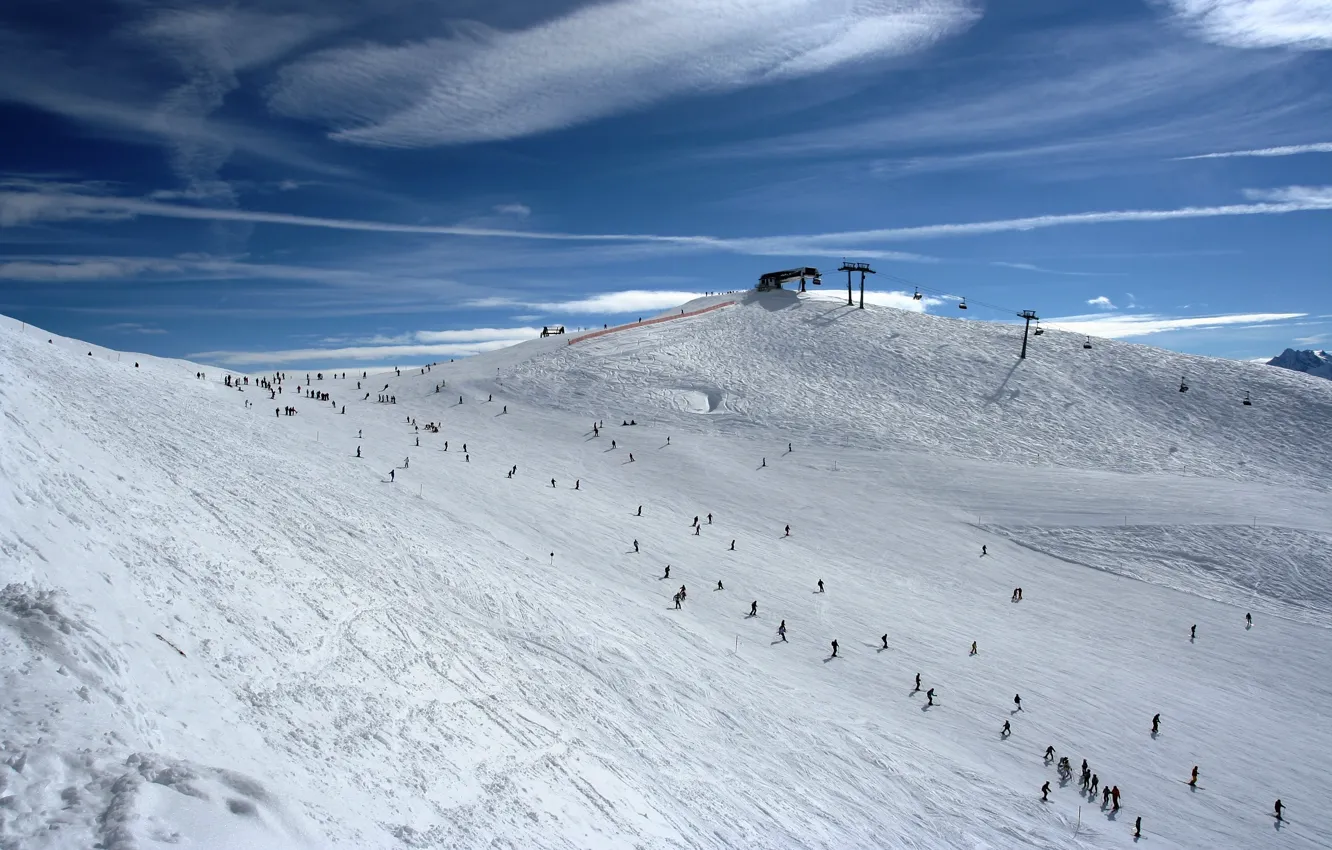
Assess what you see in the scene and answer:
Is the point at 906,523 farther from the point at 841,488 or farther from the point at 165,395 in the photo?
the point at 165,395

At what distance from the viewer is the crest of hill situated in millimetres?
52875

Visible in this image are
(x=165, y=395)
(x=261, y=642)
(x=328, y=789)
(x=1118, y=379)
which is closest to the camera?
(x=328, y=789)

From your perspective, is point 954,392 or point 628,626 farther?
point 954,392

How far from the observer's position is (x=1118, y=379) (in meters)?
64.3

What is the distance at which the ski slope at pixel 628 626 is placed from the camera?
42.5ft

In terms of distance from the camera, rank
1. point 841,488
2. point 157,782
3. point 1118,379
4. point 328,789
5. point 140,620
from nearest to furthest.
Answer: point 157,782, point 328,789, point 140,620, point 841,488, point 1118,379

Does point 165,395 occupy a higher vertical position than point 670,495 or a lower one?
higher

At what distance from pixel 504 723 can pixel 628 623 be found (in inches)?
320

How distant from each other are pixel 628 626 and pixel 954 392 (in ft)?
155

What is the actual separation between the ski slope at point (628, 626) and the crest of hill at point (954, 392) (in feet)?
2.37

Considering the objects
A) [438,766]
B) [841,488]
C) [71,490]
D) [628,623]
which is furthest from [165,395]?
[841,488]

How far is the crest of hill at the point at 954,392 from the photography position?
5288cm

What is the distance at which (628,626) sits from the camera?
82.6ft

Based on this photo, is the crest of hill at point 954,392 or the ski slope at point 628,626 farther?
the crest of hill at point 954,392
